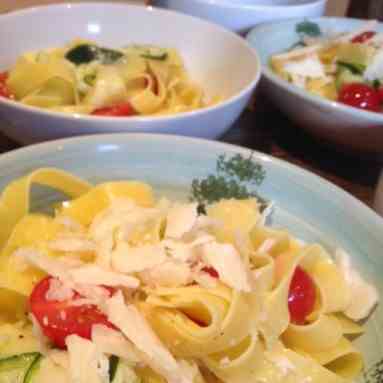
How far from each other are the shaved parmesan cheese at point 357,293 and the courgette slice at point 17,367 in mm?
492

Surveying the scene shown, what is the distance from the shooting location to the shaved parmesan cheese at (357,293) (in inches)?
38.7

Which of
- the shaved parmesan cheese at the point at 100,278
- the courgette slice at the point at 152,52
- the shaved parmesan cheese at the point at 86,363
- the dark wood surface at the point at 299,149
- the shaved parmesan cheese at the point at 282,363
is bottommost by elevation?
the dark wood surface at the point at 299,149

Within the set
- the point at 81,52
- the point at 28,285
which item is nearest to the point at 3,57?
the point at 81,52

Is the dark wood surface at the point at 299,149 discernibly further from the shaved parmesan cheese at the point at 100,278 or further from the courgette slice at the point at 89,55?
the shaved parmesan cheese at the point at 100,278

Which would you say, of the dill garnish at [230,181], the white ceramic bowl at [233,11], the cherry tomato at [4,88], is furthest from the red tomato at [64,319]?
the white ceramic bowl at [233,11]

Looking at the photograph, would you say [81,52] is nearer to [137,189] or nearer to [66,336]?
[137,189]

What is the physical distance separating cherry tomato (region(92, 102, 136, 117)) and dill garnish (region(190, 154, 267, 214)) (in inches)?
13.0

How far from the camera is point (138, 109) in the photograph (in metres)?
1.47

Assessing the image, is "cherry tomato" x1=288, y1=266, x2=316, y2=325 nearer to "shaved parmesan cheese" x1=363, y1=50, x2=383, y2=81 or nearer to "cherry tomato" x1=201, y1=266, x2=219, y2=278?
"cherry tomato" x1=201, y1=266, x2=219, y2=278

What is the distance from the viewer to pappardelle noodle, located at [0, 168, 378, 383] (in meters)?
0.83

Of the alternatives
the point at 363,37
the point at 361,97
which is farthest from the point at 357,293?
the point at 363,37

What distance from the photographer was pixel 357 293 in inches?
39.2

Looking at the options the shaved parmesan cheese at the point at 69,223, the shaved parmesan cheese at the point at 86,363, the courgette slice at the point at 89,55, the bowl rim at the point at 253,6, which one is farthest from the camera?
the bowl rim at the point at 253,6

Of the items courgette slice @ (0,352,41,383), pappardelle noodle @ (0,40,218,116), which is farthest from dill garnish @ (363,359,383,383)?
pappardelle noodle @ (0,40,218,116)
